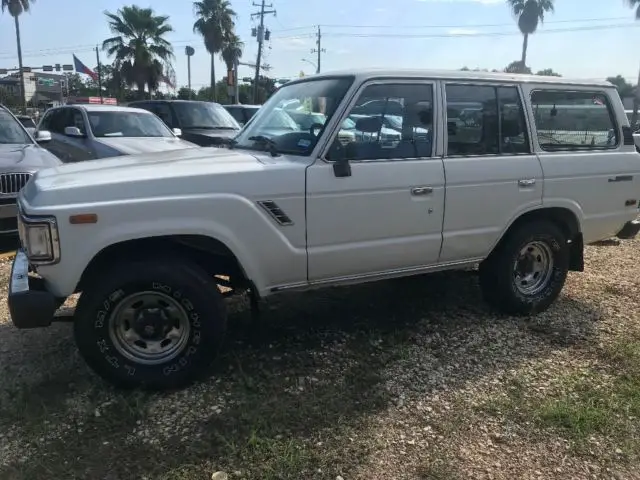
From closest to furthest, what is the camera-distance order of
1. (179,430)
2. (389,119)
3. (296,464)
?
(296,464), (179,430), (389,119)

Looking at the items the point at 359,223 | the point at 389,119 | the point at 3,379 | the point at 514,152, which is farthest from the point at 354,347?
the point at 3,379

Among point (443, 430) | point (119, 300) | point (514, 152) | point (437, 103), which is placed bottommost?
point (443, 430)

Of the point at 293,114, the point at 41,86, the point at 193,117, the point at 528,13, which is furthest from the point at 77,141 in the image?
the point at 41,86

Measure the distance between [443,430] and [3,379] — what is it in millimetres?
2747

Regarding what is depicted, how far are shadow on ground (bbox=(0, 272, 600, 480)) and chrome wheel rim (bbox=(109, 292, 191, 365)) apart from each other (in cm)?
25

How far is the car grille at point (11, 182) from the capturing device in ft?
21.3

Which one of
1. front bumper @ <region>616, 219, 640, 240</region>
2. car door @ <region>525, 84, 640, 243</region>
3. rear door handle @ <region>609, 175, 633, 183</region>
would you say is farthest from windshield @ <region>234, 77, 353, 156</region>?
front bumper @ <region>616, 219, 640, 240</region>

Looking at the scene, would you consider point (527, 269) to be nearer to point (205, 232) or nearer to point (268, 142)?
point (268, 142)

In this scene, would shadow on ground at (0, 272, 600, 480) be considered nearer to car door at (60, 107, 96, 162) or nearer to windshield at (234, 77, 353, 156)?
windshield at (234, 77, 353, 156)

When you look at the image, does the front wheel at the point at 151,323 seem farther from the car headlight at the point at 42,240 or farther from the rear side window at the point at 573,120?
the rear side window at the point at 573,120

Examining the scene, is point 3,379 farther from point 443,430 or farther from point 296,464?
point 443,430

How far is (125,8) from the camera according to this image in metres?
38.6

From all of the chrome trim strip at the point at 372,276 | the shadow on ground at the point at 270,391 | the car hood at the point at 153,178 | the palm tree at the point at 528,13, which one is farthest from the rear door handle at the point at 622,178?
the palm tree at the point at 528,13

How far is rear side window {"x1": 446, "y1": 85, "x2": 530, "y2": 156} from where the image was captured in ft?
13.8
